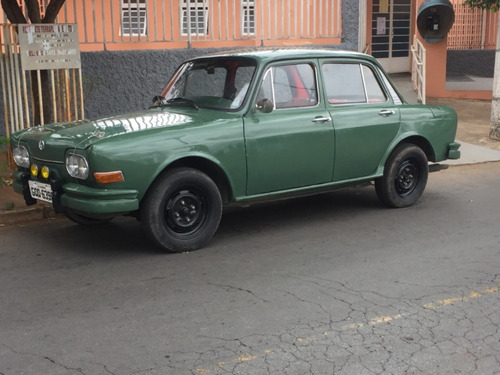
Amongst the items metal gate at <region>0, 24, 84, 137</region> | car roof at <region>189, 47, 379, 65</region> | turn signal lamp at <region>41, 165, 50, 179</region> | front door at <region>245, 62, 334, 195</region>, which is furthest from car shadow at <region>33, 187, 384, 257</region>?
metal gate at <region>0, 24, 84, 137</region>

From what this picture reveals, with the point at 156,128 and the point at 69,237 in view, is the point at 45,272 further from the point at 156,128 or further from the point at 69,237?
the point at 156,128

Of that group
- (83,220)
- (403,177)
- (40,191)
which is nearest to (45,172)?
(40,191)

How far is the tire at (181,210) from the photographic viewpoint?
5840 millimetres

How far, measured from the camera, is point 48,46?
8.67 metres

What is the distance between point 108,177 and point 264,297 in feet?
5.37

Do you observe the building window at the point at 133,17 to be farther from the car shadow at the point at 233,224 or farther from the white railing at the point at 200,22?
the car shadow at the point at 233,224

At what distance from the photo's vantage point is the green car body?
5707mm

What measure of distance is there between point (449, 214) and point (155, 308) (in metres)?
3.96

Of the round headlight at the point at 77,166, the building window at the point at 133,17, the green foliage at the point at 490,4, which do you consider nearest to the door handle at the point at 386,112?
the round headlight at the point at 77,166

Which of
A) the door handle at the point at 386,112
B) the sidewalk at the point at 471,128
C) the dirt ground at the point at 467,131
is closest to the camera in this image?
the door handle at the point at 386,112

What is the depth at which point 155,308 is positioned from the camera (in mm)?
4789

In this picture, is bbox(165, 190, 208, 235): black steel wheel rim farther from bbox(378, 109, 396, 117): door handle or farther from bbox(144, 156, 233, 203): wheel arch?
bbox(378, 109, 396, 117): door handle

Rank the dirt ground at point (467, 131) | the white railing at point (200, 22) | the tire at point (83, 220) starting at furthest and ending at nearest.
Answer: the white railing at point (200, 22) < the dirt ground at point (467, 131) < the tire at point (83, 220)

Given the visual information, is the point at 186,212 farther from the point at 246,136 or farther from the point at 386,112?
the point at 386,112
